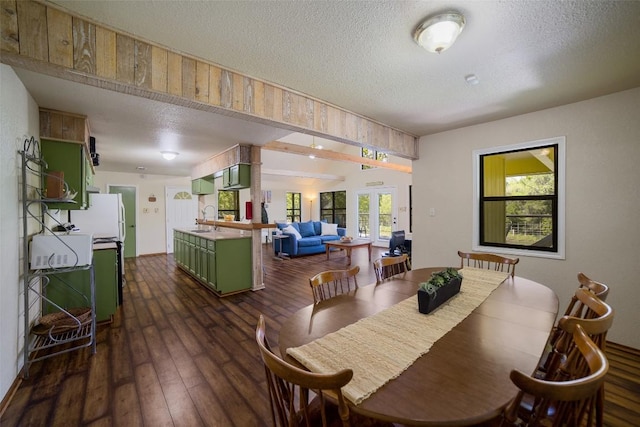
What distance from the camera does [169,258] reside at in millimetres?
6902

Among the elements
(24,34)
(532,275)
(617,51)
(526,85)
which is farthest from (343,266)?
(24,34)

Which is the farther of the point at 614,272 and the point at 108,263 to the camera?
the point at 108,263

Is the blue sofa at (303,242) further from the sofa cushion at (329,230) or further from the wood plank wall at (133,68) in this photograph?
the wood plank wall at (133,68)

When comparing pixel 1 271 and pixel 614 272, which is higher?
pixel 1 271

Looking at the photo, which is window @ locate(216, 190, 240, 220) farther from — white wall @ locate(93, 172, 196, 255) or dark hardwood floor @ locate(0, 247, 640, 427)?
dark hardwood floor @ locate(0, 247, 640, 427)

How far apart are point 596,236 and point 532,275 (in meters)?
0.69

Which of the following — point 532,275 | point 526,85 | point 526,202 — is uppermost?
point 526,85

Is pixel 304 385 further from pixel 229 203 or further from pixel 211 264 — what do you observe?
pixel 229 203

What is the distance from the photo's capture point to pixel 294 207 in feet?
37.2

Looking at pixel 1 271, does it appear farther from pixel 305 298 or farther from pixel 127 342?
pixel 305 298

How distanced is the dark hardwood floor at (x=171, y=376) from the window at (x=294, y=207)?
768 cm

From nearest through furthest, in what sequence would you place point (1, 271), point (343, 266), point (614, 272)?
point (1, 271)
point (614, 272)
point (343, 266)

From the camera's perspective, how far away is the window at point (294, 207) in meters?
11.2

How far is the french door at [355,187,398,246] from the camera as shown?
8938 mm
